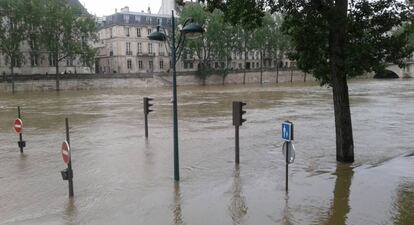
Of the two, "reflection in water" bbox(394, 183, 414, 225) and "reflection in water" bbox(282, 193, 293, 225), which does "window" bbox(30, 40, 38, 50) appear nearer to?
"reflection in water" bbox(282, 193, 293, 225)

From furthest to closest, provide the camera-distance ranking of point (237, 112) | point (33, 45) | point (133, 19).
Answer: point (133, 19) < point (33, 45) < point (237, 112)

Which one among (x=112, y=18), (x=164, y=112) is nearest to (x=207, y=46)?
(x=112, y=18)

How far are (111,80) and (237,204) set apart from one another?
66001 millimetres

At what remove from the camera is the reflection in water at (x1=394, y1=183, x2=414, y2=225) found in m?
8.18

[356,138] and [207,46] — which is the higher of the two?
[207,46]

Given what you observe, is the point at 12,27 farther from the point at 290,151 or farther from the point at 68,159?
the point at 290,151

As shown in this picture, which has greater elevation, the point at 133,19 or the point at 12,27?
the point at 133,19

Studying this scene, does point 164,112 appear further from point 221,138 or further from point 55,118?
point 221,138

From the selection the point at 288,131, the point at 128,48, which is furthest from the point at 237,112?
the point at 128,48

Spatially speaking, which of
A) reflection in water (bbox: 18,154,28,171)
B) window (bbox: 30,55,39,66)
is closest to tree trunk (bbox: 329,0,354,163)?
reflection in water (bbox: 18,154,28,171)

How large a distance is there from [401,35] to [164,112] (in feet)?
65.6

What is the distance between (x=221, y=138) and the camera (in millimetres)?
18422

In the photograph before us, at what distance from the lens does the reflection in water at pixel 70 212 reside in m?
8.77

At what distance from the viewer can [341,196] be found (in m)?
9.82
